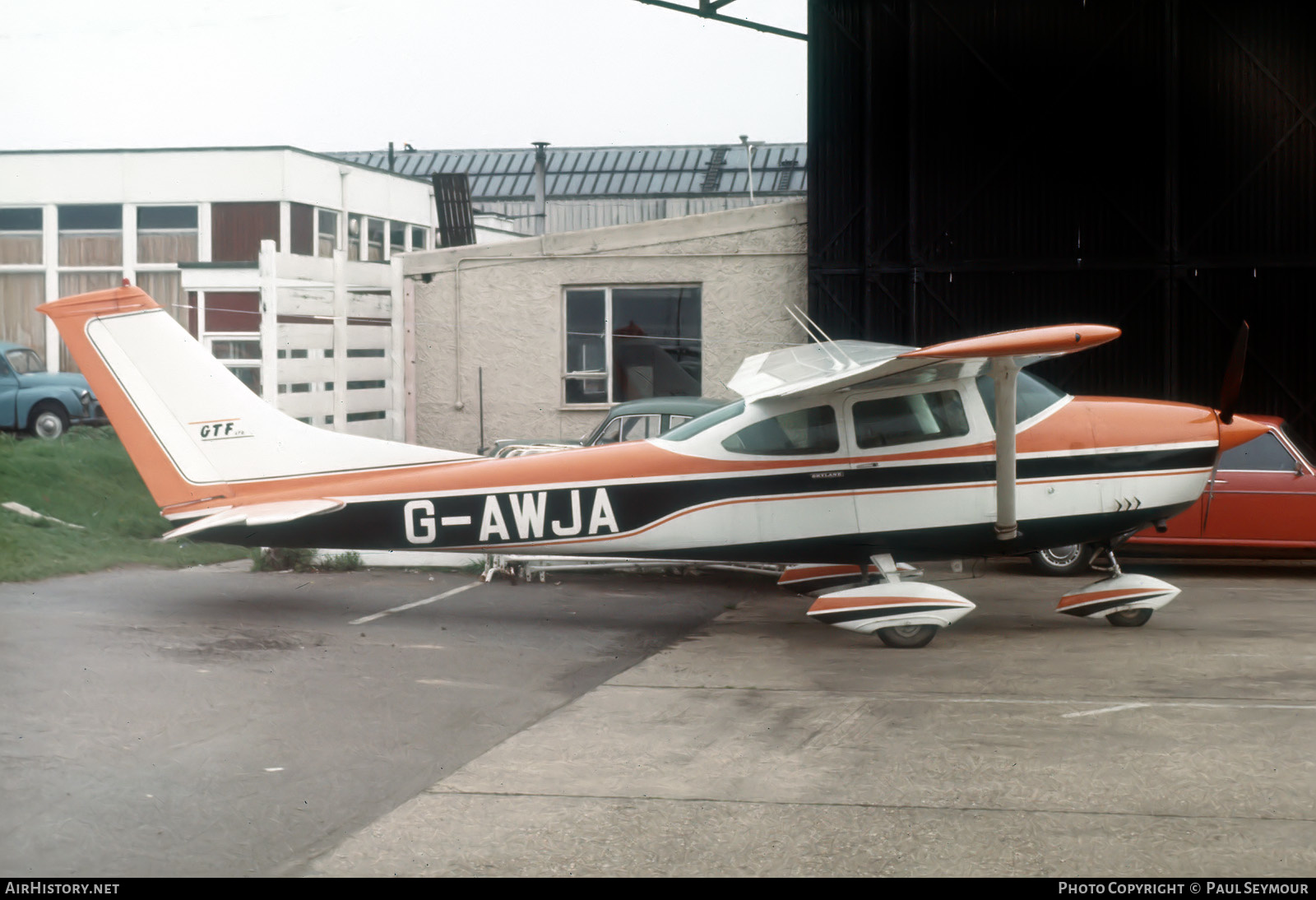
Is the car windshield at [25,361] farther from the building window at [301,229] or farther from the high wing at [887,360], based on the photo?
the high wing at [887,360]

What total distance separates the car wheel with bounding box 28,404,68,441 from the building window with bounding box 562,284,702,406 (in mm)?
8017

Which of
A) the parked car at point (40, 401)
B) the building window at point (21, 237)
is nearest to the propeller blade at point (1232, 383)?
the building window at point (21, 237)

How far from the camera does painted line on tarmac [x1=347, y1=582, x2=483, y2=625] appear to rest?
946 cm

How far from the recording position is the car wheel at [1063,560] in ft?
39.5

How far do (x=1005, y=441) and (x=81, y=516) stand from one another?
33.8ft

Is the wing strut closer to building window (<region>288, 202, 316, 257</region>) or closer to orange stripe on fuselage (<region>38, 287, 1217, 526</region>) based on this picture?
orange stripe on fuselage (<region>38, 287, 1217, 526</region>)

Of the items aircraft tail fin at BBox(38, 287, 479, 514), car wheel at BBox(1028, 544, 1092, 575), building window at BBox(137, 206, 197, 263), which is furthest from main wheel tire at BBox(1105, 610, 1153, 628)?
building window at BBox(137, 206, 197, 263)

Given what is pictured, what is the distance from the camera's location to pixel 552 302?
601 inches

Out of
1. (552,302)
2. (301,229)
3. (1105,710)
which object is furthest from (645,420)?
(301,229)

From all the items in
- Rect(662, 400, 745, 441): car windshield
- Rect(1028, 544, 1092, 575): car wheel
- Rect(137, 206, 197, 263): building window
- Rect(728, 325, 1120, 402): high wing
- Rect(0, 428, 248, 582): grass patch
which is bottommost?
Rect(1028, 544, 1092, 575): car wheel

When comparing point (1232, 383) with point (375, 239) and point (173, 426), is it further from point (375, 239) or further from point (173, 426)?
point (375, 239)

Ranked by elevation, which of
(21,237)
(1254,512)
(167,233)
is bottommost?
(1254,512)

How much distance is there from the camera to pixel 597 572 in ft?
40.1

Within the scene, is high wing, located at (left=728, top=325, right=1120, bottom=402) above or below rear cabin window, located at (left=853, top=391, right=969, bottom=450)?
above
